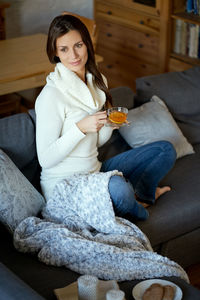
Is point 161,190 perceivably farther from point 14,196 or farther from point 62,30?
point 62,30

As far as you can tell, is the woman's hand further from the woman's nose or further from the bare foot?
the bare foot

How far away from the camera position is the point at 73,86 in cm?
231

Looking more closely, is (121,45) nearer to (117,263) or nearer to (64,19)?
(64,19)

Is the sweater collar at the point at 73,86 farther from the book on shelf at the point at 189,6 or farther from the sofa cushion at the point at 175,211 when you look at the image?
the book on shelf at the point at 189,6

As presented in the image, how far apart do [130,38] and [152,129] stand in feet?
6.47

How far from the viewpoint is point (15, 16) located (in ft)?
Answer: 15.7

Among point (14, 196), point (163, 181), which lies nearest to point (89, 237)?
point (14, 196)

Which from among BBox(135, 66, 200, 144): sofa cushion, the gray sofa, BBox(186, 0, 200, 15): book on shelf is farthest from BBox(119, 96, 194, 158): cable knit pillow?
BBox(186, 0, 200, 15): book on shelf

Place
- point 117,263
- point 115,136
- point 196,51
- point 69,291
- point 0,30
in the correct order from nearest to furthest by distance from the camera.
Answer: point 69,291 → point 117,263 → point 115,136 → point 196,51 → point 0,30

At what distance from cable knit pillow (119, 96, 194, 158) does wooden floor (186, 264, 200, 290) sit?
23.5 inches

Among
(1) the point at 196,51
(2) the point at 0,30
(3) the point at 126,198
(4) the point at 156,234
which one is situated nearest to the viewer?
(3) the point at 126,198

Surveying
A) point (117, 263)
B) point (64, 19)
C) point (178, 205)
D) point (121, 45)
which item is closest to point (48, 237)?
point (117, 263)

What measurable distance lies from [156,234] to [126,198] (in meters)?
0.28

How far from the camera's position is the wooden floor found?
248cm
